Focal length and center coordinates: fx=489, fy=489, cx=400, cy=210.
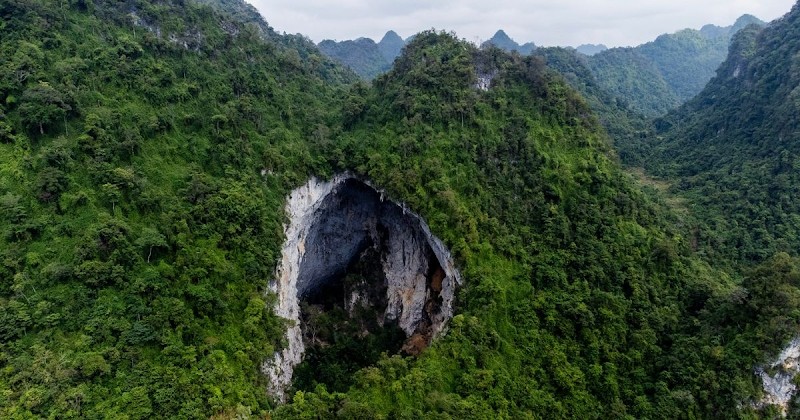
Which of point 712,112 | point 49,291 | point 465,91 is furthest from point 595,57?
point 49,291

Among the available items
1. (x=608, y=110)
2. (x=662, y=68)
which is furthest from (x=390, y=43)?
(x=608, y=110)

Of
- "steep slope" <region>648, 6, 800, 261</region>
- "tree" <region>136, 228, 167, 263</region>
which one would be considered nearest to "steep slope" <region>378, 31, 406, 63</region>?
"steep slope" <region>648, 6, 800, 261</region>

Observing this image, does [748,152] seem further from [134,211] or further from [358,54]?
[358,54]

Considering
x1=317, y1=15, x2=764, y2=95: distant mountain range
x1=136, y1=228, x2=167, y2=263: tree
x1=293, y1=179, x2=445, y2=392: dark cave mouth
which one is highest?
x1=317, y1=15, x2=764, y2=95: distant mountain range

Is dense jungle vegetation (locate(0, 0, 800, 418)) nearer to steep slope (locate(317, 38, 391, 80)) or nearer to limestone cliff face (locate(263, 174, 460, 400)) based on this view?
limestone cliff face (locate(263, 174, 460, 400))

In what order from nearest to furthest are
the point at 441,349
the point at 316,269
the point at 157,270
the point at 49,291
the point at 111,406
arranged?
the point at 111,406 < the point at 49,291 < the point at 157,270 < the point at 441,349 < the point at 316,269

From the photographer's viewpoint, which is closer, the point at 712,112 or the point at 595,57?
the point at 712,112

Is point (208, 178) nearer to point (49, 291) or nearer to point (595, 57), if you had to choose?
point (49, 291)
